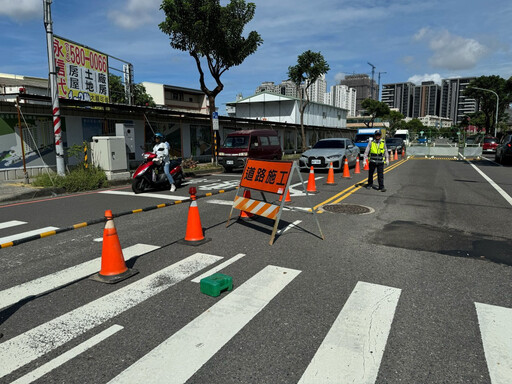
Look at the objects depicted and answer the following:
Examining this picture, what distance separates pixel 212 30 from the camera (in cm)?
1886

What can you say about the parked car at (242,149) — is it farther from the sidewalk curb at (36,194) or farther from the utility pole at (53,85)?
the sidewalk curb at (36,194)

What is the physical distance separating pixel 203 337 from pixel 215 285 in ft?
2.59

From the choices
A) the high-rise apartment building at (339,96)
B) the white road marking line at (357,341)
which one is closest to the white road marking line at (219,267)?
the white road marking line at (357,341)

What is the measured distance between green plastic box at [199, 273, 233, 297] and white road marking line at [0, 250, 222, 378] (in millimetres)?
518

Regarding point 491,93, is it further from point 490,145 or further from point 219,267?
point 219,267

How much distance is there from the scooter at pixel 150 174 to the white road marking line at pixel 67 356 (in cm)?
858

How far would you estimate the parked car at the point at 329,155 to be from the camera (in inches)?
671

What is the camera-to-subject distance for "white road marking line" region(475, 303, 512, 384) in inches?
104

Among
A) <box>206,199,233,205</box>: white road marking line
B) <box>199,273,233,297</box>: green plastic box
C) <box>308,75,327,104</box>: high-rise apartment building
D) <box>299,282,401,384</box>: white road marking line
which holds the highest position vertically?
<box>308,75,327,104</box>: high-rise apartment building

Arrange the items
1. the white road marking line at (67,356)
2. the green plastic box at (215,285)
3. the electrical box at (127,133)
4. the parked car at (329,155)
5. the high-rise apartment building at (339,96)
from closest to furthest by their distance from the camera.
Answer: the white road marking line at (67,356)
the green plastic box at (215,285)
the electrical box at (127,133)
the parked car at (329,155)
the high-rise apartment building at (339,96)

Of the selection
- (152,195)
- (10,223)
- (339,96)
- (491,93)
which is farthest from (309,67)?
(339,96)

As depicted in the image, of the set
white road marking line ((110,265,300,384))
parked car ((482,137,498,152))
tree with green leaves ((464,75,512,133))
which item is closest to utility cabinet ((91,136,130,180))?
white road marking line ((110,265,300,384))

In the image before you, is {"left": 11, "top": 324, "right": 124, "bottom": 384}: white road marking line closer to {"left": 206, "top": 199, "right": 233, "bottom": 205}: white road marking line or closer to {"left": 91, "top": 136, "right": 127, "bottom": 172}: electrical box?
{"left": 206, "top": 199, "right": 233, "bottom": 205}: white road marking line

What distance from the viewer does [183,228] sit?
6879mm
